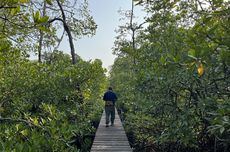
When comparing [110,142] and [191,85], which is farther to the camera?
[110,142]

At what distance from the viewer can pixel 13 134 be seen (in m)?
3.55

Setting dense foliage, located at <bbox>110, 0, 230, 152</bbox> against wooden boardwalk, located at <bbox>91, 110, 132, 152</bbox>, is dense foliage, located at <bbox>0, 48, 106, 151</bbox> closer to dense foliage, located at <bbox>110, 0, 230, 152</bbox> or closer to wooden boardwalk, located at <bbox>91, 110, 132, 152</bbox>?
wooden boardwalk, located at <bbox>91, 110, 132, 152</bbox>

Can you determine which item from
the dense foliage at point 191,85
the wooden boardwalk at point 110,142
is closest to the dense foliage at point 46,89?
the wooden boardwalk at point 110,142

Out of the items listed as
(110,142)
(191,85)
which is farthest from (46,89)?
(191,85)

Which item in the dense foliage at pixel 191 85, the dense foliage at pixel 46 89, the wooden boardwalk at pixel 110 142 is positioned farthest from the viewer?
the wooden boardwalk at pixel 110 142

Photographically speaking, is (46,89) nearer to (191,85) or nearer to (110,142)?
(110,142)

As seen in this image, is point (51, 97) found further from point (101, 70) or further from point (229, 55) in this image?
point (229, 55)

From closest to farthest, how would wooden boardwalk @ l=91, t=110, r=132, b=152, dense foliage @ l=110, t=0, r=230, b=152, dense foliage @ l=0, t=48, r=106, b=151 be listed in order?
dense foliage @ l=110, t=0, r=230, b=152 < dense foliage @ l=0, t=48, r=106, b=151 < wooden boardwalk @ l=91, t=110, r=132, b=152

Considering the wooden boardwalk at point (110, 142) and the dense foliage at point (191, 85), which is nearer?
the dense foliage at point (191, 85)

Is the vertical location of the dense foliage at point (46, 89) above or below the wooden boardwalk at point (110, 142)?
above

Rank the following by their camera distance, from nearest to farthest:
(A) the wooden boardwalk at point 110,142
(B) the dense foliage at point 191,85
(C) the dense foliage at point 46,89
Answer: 1. (B) the dense foliage at point 191,85
2. (C) the dense foliage at point 46,89
3. (A) the wooden boardwalk at point 110,142

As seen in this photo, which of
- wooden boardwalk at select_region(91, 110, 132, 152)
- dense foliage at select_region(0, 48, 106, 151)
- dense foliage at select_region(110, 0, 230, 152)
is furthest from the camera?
wooden boardwalk at select_region(91, 110, 132, 152)

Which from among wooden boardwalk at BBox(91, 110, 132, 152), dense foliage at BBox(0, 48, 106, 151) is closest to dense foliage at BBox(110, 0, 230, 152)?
wooden boardwalk at BBox(91, 110, 132, 152)

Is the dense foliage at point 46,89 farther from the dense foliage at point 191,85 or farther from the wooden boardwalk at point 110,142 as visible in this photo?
the dense foliage at point 191,85
